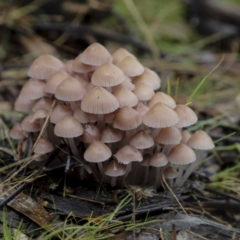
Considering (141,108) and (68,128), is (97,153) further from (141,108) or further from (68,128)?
(141,108)

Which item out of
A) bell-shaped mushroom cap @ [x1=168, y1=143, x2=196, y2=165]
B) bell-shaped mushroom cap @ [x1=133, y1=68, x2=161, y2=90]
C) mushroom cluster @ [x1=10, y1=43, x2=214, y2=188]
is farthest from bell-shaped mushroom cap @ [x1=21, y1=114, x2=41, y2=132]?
bell-shaped mushroom cap @ [x1=168, y1=143, x2=196, y2=165]

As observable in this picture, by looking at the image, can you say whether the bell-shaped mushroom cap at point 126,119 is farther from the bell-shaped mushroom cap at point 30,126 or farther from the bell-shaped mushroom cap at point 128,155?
the bell-shaped mushroom cap at point 30,126

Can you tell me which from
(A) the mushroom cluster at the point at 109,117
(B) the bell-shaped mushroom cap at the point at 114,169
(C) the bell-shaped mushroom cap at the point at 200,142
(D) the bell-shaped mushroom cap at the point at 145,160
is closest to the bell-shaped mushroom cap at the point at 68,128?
(A) the mushroom cluster at the point at 109,117

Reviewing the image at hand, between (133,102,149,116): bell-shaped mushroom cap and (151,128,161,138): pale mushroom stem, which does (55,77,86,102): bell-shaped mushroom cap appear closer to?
(133,102,149,116): bell-shaped mushroom cap

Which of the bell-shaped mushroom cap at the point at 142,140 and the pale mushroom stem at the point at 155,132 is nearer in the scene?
the bell-shaped mushroom cap at the point at 142,140

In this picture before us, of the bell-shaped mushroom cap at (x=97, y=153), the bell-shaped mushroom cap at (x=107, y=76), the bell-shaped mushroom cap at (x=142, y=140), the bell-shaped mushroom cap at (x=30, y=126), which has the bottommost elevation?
the bell-shaped mushroom cap at (x=30, y=126)

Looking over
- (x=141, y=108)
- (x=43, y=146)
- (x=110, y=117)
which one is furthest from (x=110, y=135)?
A: (x=43, y=146)

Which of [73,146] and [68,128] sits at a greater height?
[68,128]

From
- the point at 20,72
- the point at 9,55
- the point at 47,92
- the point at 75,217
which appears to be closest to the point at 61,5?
the point at 9,55
